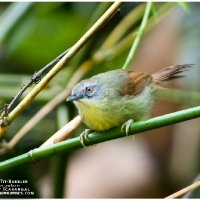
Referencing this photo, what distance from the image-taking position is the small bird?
1.46m

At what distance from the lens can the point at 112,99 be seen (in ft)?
5.01

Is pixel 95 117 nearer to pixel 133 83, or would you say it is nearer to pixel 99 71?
pixel 133 83

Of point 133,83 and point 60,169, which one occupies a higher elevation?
point 133,83

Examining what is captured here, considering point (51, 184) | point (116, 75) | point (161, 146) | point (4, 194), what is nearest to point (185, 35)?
point (116, 75)

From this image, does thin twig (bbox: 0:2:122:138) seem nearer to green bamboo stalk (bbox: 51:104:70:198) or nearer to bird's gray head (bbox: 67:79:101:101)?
bird's gray head (bbox: 67:79:101:101)

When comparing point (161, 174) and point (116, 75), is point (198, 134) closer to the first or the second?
point (161, 174)

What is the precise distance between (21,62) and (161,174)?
0.86 m

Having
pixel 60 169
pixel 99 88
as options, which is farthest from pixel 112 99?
pixel 60 169

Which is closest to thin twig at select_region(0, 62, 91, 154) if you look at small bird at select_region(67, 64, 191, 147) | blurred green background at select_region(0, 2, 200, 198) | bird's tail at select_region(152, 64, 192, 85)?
blurred green background at select_region(0, 2, 200, 198)

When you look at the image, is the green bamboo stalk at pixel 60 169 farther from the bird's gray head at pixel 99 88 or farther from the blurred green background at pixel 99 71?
the bird's gray head at pixel 99 88

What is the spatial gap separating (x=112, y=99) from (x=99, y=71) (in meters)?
0.40

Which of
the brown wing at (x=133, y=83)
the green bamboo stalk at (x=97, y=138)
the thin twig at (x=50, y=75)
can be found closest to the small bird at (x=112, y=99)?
the brown wing at (x=133, y=83)

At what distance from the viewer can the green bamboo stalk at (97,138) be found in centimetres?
103

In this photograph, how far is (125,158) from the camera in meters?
1.97
